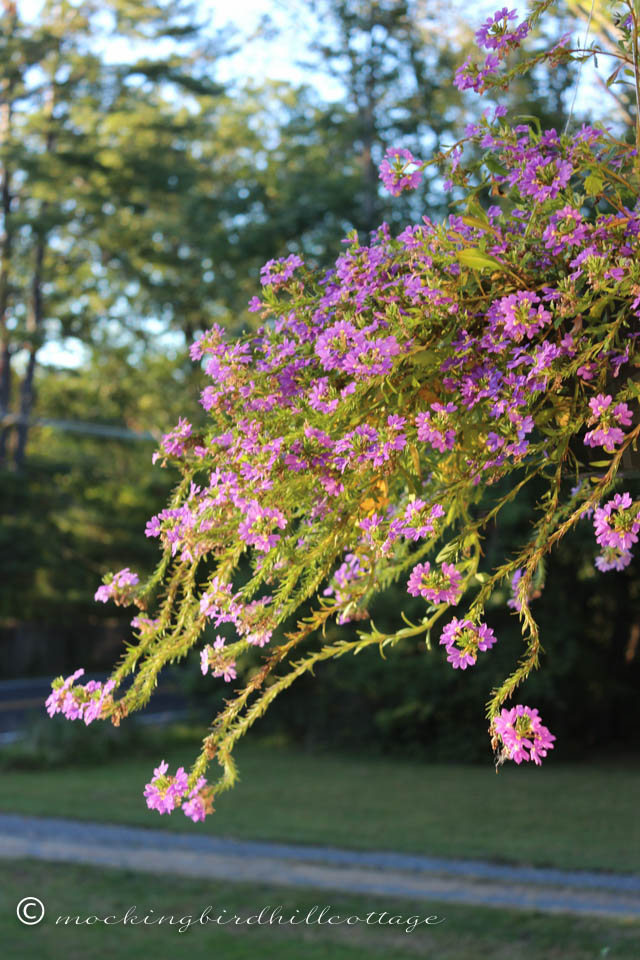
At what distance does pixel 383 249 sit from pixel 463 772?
448 inches

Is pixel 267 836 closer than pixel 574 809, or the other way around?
pixel 267 836

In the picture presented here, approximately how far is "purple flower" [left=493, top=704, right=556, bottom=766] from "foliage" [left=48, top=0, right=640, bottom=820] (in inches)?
1.3

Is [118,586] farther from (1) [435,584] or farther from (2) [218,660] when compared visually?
(1) [435,584]

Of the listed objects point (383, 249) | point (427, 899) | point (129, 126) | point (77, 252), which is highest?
point (129, 126)

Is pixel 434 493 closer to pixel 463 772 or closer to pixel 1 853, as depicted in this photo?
pixel 1 853

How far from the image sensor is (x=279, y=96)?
69.3 feet

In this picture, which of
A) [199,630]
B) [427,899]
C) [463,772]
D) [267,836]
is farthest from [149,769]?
[199,630]

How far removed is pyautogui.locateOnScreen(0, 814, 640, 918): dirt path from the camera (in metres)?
6.58

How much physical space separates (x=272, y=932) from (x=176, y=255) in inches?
748

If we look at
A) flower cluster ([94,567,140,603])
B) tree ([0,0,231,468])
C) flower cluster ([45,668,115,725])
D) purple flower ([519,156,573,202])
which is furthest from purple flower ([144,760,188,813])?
tree ([0,0,231,468])

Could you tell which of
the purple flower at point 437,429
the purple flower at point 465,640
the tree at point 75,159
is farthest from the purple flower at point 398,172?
the tree at point 75,159

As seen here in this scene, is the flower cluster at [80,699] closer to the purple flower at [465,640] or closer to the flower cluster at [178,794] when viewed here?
the flower cluster at [178,794]

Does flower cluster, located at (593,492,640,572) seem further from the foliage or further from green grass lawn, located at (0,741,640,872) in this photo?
green grass lawn, located at (0,741,640,872)

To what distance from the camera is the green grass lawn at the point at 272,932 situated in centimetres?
A: 537
